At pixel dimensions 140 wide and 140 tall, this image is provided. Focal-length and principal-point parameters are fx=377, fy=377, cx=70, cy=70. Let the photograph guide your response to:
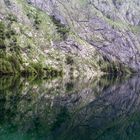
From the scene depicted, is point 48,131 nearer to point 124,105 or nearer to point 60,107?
point 60,107

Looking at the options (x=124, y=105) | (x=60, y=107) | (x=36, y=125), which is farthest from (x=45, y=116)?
(x=124, y=105)

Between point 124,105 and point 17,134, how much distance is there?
51159 mm

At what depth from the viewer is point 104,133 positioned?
174ft

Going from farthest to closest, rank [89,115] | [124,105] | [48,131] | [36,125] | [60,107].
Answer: [124,105], [60,107], [89,115], [36,125], [48,131]

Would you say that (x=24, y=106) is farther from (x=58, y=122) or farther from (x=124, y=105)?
(x=124, y=105)

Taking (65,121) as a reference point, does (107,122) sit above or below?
below

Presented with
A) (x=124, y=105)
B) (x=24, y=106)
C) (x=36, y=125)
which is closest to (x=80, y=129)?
(x=36, y=125)

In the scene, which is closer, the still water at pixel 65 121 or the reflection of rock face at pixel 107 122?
the still water at pixel 65 121

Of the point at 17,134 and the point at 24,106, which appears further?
the point at 24,106

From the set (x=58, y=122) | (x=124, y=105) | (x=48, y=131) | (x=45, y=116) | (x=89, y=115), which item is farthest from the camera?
(x=124, y=105)

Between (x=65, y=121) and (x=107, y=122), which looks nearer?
(x=65, y=121)

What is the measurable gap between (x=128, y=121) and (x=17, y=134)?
29.1 metres

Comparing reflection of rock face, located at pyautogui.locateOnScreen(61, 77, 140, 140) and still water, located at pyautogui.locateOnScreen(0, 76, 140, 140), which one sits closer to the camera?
still water, located at pyautogui.locateOnScreen(0, 76, 140, 140)

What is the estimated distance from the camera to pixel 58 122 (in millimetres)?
57844
